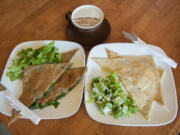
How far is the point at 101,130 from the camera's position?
71 cm

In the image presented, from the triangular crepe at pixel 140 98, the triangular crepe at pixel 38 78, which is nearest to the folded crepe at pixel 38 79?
the triangular crepe at pixel 38 78

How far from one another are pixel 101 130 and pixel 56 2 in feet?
3.41

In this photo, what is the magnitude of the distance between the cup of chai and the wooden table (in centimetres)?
17

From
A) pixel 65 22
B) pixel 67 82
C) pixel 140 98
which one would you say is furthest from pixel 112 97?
Result: pixel 65 22

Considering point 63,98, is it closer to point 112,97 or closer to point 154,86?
point 112,97

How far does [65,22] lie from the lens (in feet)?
3.54

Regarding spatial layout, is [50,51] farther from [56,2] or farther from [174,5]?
[174,5]

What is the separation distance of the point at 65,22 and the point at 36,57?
1.20 ft

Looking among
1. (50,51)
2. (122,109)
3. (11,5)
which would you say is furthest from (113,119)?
(11,5)

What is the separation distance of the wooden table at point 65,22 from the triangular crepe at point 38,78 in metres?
0.13

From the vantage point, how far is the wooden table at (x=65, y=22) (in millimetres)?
926

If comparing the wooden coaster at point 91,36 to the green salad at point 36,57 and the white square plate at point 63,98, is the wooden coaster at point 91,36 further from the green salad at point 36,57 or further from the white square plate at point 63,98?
the green salad at point 36,57

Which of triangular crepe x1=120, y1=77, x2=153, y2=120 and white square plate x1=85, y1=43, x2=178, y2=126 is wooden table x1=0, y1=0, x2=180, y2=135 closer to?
white square plate x1=85, y1=43, x2=178, y2=126

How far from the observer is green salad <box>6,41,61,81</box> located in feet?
2.90
